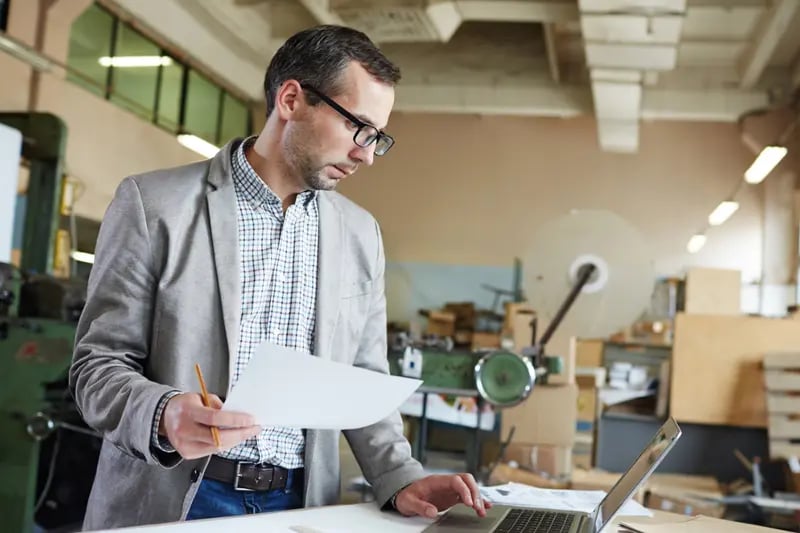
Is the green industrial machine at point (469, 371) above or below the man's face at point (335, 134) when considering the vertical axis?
below

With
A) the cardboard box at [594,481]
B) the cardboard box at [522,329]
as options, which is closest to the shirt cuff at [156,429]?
the cardboard box at [594,481]

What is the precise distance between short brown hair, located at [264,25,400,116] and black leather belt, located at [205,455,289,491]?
0.59 m

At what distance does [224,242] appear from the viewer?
4.52 ft

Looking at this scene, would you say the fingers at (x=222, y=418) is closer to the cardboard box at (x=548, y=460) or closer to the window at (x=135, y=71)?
the cardboard box at (x=548, y=460)

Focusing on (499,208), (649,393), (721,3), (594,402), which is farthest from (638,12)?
(499,208)

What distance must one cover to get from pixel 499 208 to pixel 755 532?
26.8 ft

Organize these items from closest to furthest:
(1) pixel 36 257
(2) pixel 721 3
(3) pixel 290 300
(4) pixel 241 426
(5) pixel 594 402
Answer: (4) pixel 241 426
(3) pixel 290 300
(1) pixel 36 257
(5) pixel 594 402
(2) pixel 721 3

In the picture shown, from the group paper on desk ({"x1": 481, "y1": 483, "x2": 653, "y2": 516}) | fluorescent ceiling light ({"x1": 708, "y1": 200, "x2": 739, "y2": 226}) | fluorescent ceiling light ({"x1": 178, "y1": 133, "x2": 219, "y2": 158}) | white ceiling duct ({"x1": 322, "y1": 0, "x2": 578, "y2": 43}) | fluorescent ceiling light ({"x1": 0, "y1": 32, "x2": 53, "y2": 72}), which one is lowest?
paper on desk ({"x1": 481, "y1": 483, "x2": 653, "y2": 516})

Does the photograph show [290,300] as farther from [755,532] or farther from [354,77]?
[755,532]

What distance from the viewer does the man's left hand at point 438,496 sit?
1334 millimetres

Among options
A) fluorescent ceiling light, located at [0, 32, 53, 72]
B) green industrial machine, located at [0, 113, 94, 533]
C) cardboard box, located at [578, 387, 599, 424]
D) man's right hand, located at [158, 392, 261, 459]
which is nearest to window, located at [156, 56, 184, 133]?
fluorescent ceiling light, located at [0, 32, 53, 72]

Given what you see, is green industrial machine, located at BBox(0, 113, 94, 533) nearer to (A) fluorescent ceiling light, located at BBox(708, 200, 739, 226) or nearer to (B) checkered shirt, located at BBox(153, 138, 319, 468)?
(B) checkered shirt, located at BBox(153, 138, 319, 468)

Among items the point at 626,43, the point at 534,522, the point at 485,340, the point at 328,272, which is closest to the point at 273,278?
the point at 328,272

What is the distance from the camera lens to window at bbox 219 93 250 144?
8.84 m
